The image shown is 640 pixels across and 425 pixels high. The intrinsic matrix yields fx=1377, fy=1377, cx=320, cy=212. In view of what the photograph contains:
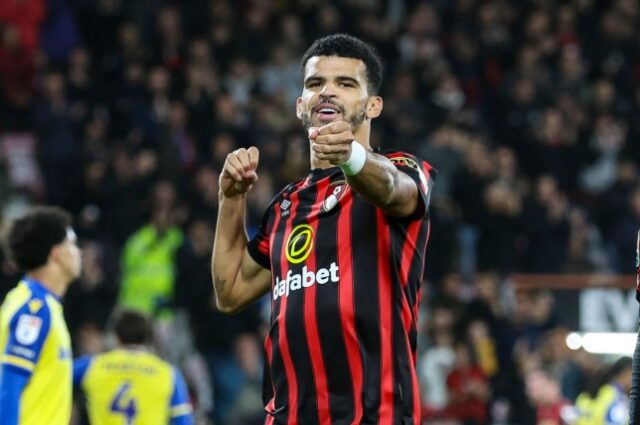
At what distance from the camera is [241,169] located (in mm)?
4859

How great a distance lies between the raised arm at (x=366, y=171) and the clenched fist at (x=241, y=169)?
1.92ft

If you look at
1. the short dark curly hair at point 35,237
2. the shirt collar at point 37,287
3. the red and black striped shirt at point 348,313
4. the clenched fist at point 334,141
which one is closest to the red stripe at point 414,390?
the red and black striped shirt at point 348,313

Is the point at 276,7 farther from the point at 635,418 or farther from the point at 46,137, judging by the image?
the point at 635,418

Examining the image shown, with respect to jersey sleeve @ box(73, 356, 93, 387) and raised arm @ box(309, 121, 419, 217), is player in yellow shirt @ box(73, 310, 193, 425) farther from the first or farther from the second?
raised arm @ box(309, 121, 419, 217)

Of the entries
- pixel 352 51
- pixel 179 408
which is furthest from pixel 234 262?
pixel 179 408

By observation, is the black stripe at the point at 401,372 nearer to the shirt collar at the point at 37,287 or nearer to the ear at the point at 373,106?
the ear at the point at 373,106

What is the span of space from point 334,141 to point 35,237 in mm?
2534

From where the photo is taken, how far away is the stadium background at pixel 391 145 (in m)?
11.7

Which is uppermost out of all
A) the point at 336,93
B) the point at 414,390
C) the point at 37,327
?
the point at 336,93

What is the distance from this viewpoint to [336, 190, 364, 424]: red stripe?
4.44 m

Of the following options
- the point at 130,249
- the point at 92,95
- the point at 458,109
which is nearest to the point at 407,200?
the point at 130,249

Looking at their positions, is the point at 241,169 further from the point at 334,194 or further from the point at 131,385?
the point at 131,385

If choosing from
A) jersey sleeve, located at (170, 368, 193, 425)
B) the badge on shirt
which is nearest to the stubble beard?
the badge on shirt

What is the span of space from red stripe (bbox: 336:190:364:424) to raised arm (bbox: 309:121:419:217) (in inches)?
8.2
